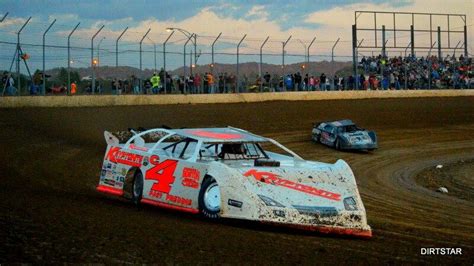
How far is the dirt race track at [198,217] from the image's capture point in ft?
24.3

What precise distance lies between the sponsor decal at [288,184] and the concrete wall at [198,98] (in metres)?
23.6

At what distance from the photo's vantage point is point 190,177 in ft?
34.2

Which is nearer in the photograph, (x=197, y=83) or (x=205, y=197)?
(x=205, y=197)

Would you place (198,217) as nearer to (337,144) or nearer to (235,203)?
(235,203)

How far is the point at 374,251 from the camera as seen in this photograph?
8.32 metres

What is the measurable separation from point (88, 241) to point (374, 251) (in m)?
3.02

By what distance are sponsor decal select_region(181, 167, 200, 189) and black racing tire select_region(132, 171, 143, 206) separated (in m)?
1.19

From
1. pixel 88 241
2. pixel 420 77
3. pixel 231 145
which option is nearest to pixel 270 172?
pixel 231 145

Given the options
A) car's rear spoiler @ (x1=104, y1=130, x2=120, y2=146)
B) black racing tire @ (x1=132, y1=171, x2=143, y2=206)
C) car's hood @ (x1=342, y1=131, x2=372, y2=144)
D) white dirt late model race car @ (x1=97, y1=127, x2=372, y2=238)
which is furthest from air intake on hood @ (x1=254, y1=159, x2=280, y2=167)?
car's hood @ (x1=342, y1=131, x2=372, y2=144)

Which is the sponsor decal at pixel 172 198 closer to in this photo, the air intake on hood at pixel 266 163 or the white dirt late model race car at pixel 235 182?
the white dirt late model race car at pixel 235 182

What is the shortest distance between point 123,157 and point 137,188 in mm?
763

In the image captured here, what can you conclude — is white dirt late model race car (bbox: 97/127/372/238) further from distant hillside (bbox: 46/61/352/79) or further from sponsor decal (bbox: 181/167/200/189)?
distant hillside (bbox: 46/61/352/79)

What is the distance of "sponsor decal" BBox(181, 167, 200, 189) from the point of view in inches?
405

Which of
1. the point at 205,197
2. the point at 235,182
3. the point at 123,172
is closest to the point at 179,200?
the point at 205,197
